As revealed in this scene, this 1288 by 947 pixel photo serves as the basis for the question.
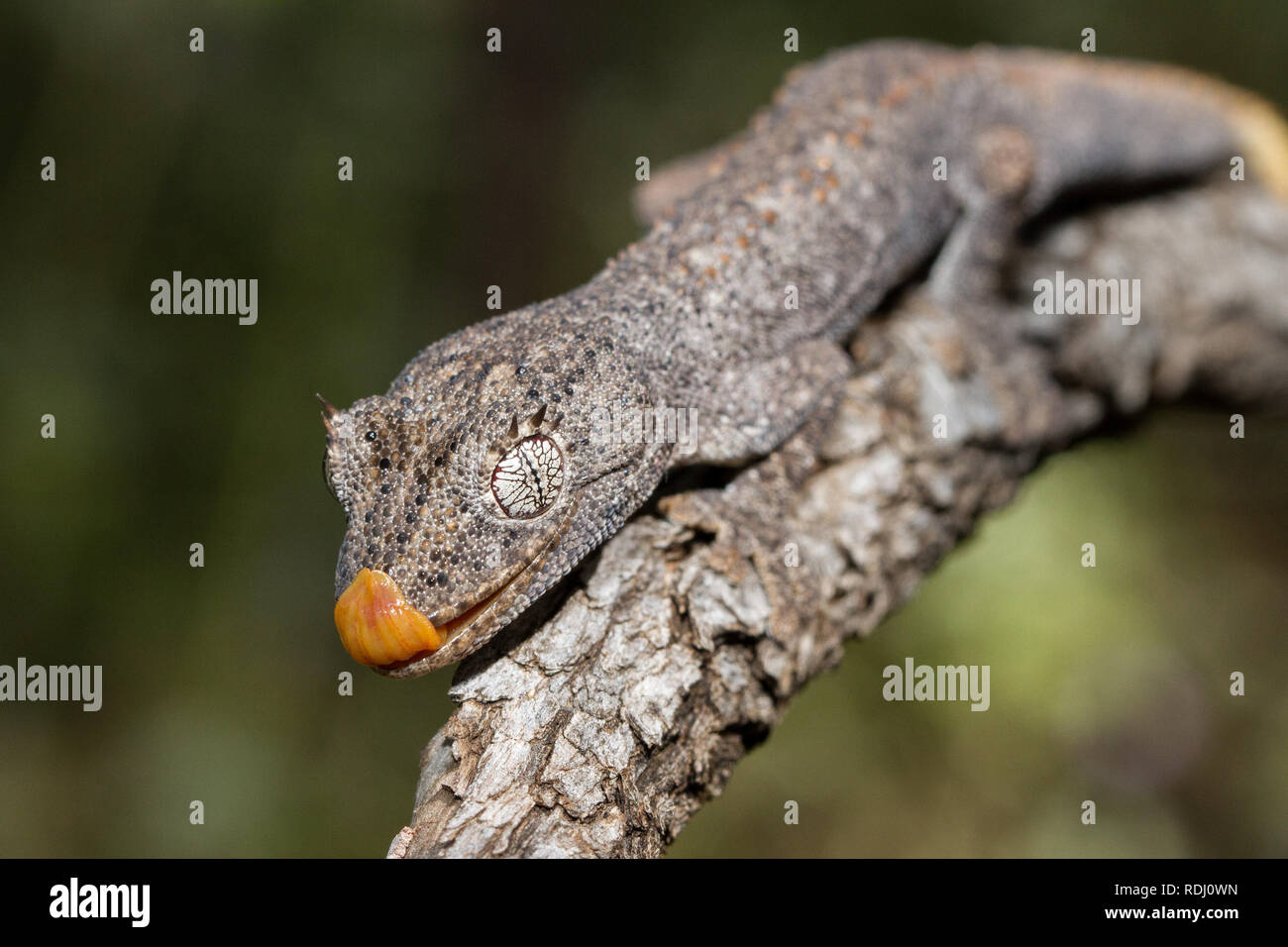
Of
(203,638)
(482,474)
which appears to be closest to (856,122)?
(482,474)

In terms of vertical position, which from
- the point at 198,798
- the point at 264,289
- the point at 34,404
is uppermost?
the point at 264,289

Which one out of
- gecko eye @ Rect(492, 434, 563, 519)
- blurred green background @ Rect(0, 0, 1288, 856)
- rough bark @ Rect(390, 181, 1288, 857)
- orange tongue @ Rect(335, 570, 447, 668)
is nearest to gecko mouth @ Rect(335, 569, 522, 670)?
orange tongue @ Rect(335, 570, 447, 668)

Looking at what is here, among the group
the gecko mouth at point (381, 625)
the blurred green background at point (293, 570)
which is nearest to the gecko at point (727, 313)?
the gecko mouth at point (381, 625)

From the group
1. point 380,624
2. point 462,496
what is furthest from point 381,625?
point 462,496

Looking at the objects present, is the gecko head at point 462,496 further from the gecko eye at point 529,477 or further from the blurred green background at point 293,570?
the blurred green background at point 293,570

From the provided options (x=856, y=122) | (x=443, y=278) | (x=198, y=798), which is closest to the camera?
(x=856, y=122)

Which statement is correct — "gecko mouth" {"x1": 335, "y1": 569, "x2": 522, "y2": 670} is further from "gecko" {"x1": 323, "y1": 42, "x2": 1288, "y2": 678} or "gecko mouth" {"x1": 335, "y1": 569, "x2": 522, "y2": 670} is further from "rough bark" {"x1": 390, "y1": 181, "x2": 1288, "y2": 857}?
"rough bark" {"x1": 390, "y1": 181, "x2": 1288, "y2": 857}
